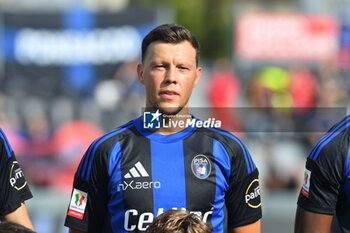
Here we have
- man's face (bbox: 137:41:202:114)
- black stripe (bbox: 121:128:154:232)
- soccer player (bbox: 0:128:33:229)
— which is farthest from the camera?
soccer player (bbox: 0:128:33:229)

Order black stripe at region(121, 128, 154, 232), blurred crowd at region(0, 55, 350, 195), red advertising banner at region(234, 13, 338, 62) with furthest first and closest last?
1. red advertising banner at region(234, 13, 338, 62)
2. blurred crowd at region(0, 55, 350, 195)
3. black stripe at region(121, 128, 154, 232)

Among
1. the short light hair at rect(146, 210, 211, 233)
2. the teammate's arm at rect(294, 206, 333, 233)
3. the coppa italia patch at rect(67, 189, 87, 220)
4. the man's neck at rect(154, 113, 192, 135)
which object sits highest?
the man's neck at rect(154, 113, 192, 135)

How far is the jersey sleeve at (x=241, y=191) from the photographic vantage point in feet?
14.7

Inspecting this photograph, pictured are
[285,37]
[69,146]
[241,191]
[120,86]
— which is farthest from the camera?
[285,37]

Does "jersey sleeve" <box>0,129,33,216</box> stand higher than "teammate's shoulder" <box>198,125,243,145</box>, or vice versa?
"teammate's shoulder" <box>198,125,243,145</box>

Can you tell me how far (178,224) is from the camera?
3.47 metres

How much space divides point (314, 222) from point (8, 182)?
164 cm

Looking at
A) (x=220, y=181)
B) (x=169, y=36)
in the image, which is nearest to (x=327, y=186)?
(x=220, y=181)

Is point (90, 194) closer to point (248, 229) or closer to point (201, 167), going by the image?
point (201, 167)

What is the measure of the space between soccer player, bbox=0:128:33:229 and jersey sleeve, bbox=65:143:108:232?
319mm

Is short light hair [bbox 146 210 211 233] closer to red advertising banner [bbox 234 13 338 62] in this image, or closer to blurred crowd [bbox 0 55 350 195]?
blurred crowd [bbox 0 55 350 195]

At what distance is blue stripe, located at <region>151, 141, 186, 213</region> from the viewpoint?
4359mm

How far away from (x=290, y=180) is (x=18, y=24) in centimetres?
558

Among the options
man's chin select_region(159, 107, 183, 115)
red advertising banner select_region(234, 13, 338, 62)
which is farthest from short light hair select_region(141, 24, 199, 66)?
red advertising banner select_region(234, 13, 338, 62)
